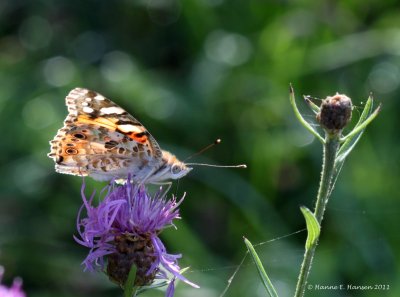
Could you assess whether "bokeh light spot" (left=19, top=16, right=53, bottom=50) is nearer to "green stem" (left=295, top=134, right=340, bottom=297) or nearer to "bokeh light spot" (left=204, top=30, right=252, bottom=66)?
"bokeh light spot" (left=204, top=30, right=252, bottom=66)

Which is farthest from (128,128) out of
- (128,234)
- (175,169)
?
(128,234)

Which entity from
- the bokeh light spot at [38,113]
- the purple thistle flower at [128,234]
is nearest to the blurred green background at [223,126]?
the bokeh light spot at [38,113]

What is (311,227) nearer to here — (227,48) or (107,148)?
(107,148)

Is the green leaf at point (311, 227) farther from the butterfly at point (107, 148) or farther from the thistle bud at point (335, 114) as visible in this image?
the butterfly at point (107, 148)

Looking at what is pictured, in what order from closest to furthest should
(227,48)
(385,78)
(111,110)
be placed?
(111,110) → (385,78) → (227,48)

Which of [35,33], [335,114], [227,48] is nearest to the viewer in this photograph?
[335,114]

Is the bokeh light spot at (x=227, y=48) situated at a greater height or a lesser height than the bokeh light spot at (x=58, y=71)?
greater

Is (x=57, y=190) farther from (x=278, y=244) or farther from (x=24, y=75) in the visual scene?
(x=278, y=244)
